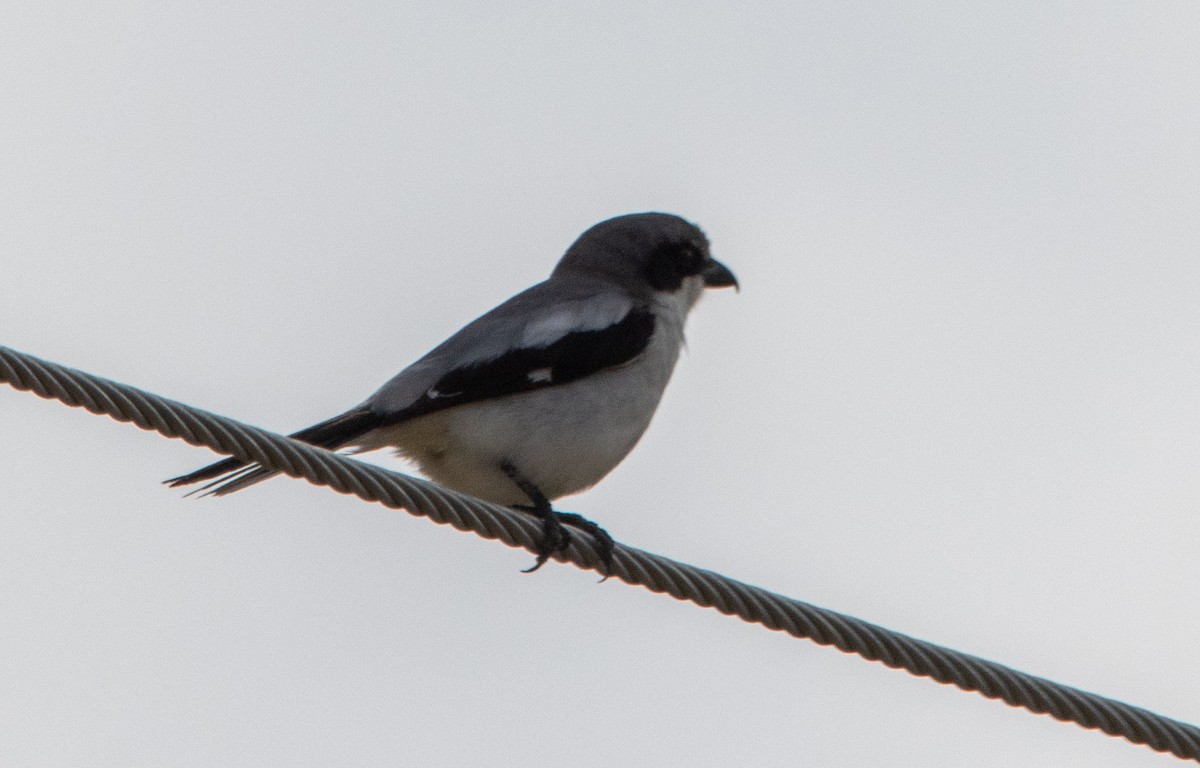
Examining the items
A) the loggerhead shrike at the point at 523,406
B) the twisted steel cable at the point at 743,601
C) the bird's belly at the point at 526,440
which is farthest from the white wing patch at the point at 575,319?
the twisted steel cable at the point at 743,601

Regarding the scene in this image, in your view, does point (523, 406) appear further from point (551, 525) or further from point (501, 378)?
point (551, 525)

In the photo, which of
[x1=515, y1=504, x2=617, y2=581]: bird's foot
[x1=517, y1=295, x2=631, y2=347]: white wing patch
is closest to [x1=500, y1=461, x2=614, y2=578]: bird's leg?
[x1=515, y1=504, x2=617, y2=581]: bird's foot

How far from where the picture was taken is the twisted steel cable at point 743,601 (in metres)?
3.77

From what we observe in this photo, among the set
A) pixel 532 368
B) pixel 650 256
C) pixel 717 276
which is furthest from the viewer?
pixel 717 276

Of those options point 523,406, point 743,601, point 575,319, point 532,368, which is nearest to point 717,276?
point 575,319

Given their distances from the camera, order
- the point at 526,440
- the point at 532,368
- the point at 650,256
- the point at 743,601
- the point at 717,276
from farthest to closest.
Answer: the point at 717,276 → the point at 650,256 → the point at 532,368 → the point at 526,440 → the point at 743,601

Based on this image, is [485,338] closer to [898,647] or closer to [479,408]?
[479,408]

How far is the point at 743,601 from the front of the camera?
429cm

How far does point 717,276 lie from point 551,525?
2801 millimetres

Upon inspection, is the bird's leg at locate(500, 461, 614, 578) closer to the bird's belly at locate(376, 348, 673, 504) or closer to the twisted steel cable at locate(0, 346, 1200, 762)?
the bird's belly at locate(376, 348, 673, 504)

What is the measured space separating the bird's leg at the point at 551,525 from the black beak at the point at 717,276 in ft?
6.79

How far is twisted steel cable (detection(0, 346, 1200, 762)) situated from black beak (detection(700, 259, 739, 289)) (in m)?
3.50

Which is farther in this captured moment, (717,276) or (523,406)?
(717,276)

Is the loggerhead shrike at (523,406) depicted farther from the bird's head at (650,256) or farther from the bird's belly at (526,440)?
the bird's head at (650,256)
